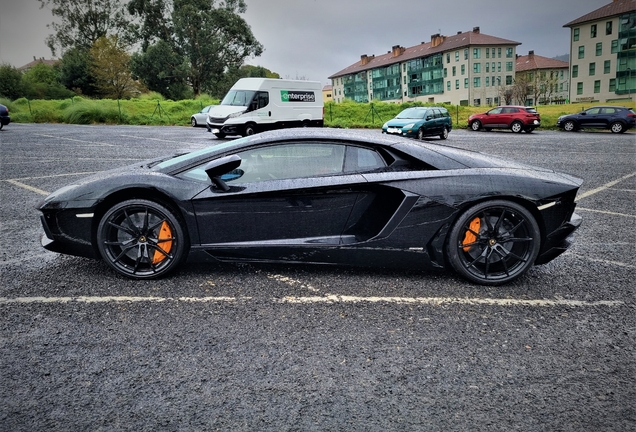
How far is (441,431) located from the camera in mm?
1993

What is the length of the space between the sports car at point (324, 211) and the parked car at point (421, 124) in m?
15.9

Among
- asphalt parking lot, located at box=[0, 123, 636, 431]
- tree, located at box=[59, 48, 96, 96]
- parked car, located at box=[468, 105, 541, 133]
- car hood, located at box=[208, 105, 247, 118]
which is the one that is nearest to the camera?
asphalt parking lot, located at box=[0, 123, 636, 431]

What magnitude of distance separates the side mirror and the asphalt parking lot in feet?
2.53

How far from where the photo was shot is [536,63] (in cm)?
9212

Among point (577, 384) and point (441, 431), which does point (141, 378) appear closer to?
point (441, 431)

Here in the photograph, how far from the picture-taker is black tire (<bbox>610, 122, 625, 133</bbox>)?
78.1ft

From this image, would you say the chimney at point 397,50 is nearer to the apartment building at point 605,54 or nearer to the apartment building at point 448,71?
the apartment building at point 448,71

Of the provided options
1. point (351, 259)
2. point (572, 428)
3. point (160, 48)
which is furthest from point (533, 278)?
point (160, 48)

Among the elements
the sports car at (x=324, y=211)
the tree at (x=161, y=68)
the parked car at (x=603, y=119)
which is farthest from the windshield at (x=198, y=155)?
the tree at (x=161, y=68)

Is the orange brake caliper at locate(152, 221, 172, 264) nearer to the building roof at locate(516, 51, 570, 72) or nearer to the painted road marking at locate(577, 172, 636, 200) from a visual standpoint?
the painted road marking at locate(577, 172, 636, 200)

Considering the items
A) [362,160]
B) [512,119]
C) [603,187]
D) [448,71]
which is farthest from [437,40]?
[362,160]

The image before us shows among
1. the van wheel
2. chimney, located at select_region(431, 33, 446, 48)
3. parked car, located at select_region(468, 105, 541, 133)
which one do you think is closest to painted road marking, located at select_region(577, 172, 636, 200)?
the van wheel

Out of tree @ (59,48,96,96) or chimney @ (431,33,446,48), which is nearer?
tree @ (59,48,96,96)

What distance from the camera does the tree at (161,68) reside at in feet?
163
